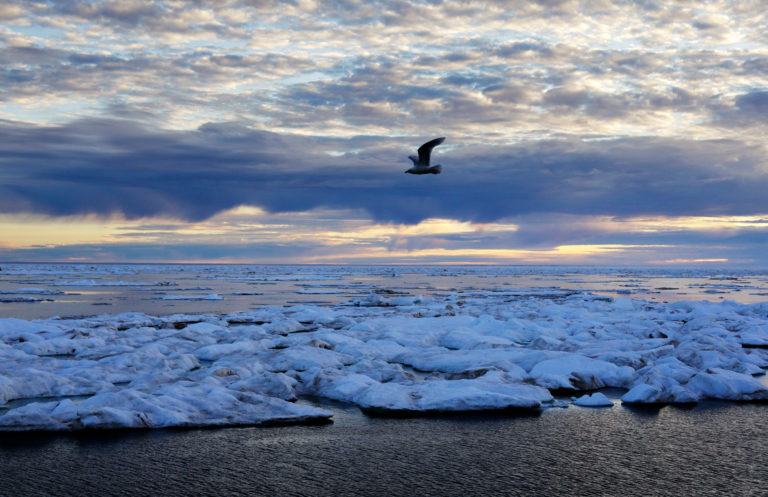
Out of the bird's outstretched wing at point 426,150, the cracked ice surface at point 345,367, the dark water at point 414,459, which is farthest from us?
the bird's outstretched wing at point 426,150

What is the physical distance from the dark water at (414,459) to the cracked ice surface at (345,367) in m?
0.77

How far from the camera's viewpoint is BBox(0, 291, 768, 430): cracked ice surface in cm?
1309

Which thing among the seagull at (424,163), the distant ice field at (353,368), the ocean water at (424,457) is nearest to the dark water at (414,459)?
the ocean water at (424,457)

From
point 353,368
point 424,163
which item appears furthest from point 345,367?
point 424,163

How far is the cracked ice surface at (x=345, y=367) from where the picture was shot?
1309 centimetres

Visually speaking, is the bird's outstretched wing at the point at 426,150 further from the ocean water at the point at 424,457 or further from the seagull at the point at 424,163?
the ocean water at the point at 424,457

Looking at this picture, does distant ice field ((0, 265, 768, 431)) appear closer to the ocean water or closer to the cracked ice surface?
the cracked ice surface

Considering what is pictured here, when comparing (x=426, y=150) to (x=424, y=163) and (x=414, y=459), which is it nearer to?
(x=424, y=163)

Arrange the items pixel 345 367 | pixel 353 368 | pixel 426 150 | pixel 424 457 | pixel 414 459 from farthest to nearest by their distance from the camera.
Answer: pixel 345 367
pixel 353 368
pixel 426 150
pixel 424 457
pixel 414 459

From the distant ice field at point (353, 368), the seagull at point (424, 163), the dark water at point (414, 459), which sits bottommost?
the dark water at point (414, 459)

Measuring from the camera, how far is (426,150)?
580 inches

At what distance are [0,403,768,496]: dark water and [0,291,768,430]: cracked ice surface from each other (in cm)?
77

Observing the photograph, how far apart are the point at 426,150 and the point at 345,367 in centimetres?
691

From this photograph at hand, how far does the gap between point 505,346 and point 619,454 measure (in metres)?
9.87
